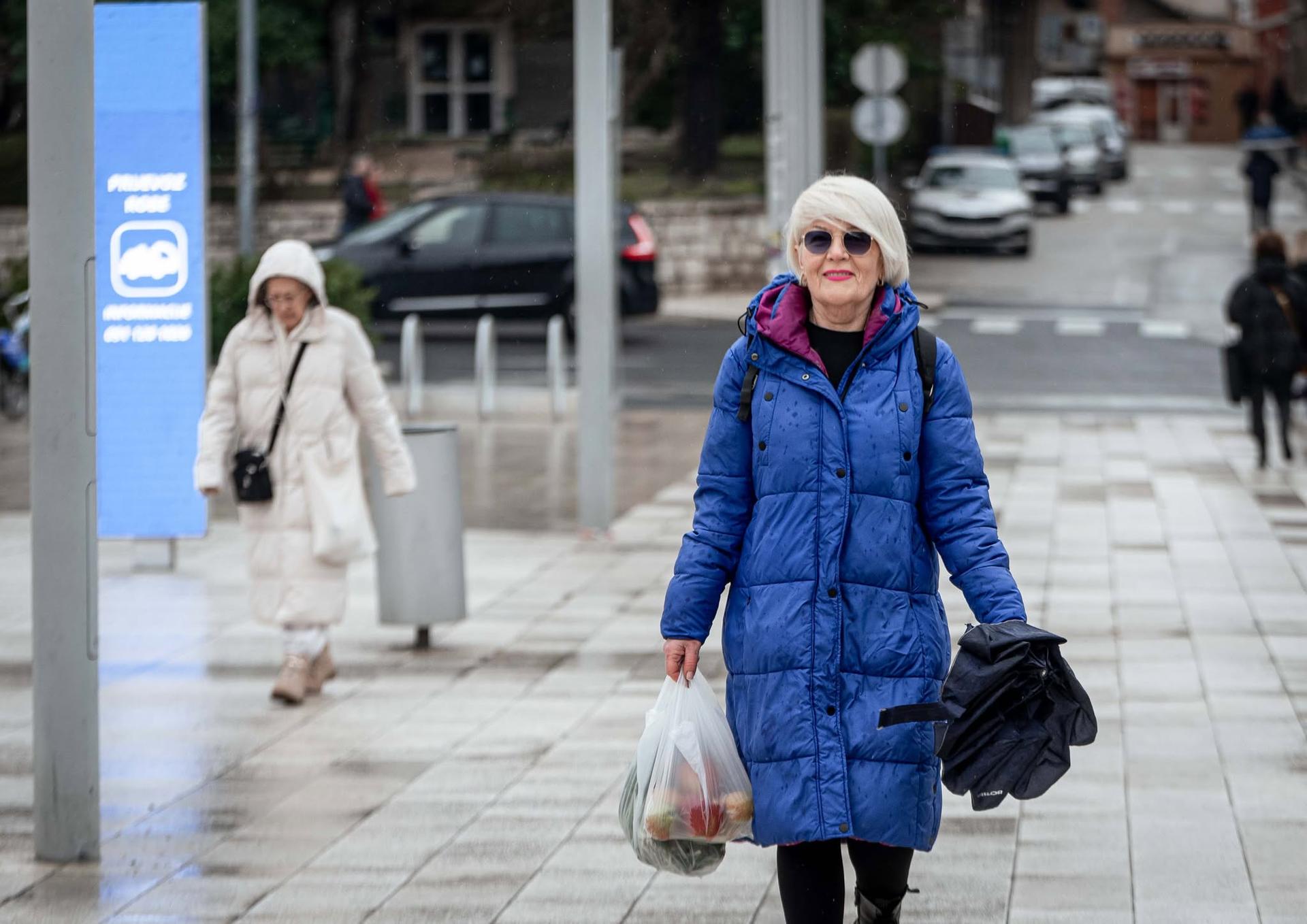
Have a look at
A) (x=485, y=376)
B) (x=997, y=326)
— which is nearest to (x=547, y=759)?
(x=485, y=376)

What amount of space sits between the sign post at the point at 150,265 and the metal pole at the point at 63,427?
4.75 meters

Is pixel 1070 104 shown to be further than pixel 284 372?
Yes

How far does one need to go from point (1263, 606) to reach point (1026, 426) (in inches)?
320

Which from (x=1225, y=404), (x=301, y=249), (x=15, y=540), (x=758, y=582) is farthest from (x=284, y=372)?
(x=1225, y=404)

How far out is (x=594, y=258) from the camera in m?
12.1

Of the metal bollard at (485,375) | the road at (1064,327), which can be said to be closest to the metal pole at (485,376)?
the metal bollard at (485,375)

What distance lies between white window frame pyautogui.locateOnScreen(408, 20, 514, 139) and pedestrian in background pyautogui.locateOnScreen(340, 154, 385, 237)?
1054cm

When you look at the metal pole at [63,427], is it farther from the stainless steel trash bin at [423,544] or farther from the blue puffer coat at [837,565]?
the stainless steel trash bin at [423,544]

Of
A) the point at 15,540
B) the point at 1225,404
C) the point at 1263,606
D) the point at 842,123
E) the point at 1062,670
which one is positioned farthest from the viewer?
the point at 842,123

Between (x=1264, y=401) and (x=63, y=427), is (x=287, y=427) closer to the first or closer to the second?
(x=63, y=427)

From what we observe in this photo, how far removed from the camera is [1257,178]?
3575cm

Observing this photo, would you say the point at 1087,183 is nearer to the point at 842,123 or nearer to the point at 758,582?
the point at 842,123

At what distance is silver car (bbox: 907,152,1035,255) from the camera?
33094 millimetres

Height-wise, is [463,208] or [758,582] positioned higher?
[463,208]
